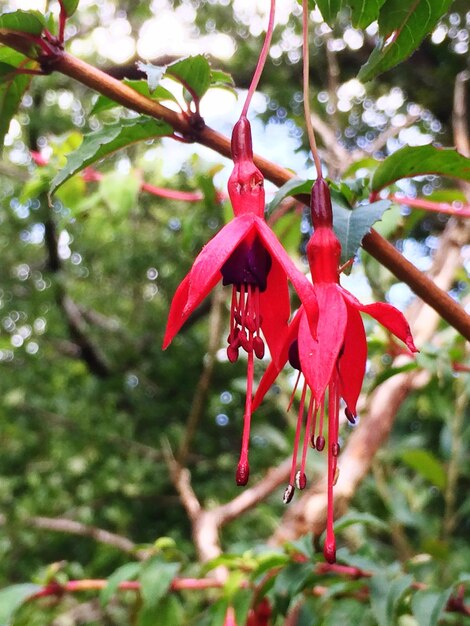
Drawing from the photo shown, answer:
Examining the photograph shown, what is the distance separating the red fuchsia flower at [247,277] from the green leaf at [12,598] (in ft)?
1.33

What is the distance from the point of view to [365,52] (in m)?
2.67

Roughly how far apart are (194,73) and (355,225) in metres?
0.13

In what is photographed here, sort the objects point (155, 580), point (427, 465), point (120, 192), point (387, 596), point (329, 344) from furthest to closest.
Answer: point (427, 465)
point (120, 192)
point (155, 580)
point (387, 596)
point (329, 344)

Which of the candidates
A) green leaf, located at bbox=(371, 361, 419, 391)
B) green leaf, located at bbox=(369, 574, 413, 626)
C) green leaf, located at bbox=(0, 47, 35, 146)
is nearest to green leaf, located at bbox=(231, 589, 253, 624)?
green leaf, located at bbox=(369, 574, 413, 626)

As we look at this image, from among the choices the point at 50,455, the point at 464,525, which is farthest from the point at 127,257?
the point at 464,525

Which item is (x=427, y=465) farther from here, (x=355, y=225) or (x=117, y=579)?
(x=355, y=225)

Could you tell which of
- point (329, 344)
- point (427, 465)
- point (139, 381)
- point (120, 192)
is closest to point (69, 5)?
point (329, 344)

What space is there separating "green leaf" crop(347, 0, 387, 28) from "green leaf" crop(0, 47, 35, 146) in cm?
19

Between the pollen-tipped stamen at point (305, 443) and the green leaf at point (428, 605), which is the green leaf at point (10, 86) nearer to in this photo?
the pollen-tipped stamen at point (305, 443)

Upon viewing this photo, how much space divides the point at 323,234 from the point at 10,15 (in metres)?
0.20

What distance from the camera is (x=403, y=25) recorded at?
364 mm

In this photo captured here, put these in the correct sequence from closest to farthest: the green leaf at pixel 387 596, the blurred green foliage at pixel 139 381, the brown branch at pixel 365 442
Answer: the green leaf at pixel 387 596 < the brown branch at pixel 365 442 < the blurred green foliage at pixel 139 381

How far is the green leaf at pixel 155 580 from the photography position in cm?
60

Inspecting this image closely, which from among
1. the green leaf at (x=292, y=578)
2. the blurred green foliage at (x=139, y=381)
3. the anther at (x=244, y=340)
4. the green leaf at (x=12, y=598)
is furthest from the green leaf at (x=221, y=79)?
the blurred green foliage at (x=139, y=381)
